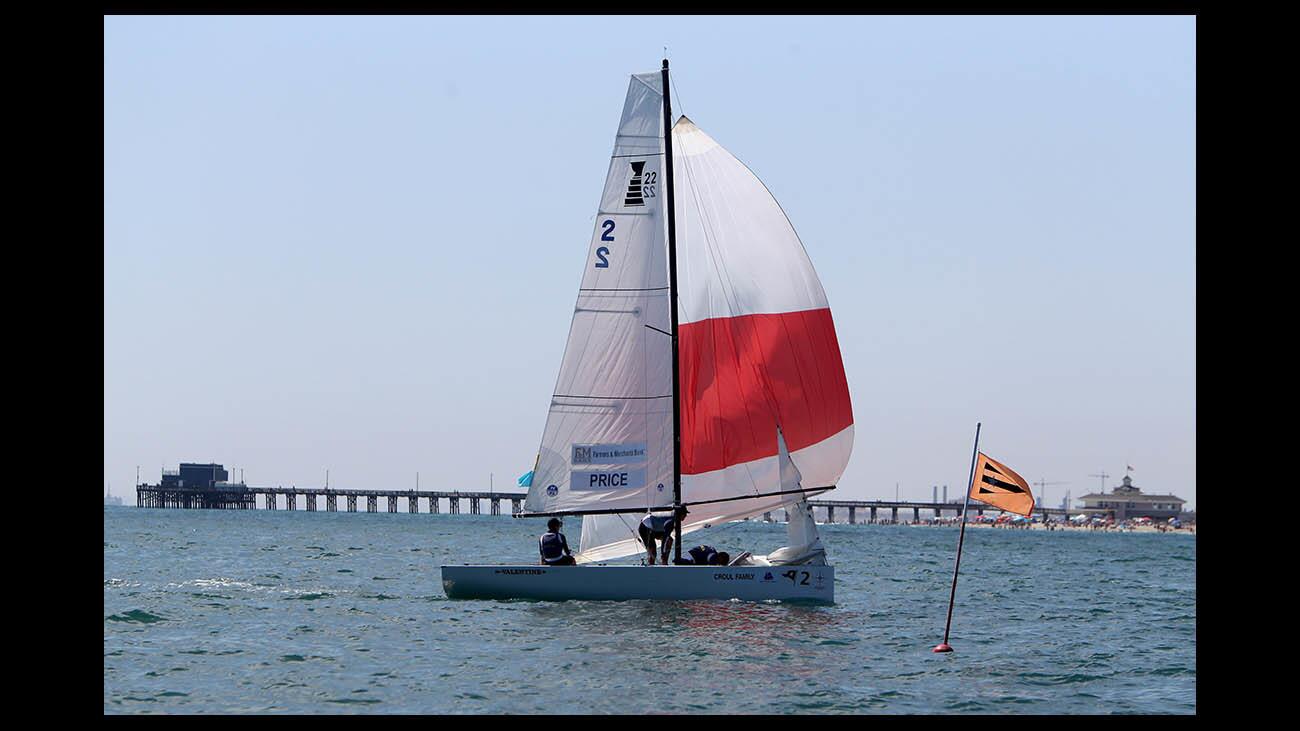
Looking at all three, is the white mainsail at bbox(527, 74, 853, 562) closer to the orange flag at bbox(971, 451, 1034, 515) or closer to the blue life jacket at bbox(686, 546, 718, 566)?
the blue life jacket at bbox(686, 546, 718, 566)

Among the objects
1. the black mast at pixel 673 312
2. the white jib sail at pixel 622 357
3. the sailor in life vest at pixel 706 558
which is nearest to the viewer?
the sailor in life vest at pixel 706 558

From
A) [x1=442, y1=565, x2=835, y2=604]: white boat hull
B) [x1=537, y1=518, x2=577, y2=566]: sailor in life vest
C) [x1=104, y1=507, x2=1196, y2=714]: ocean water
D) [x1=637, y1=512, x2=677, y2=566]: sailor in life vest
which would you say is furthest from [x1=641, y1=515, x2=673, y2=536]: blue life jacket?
[x1=104, y1=507, x2=1196, y2=714]: ocean water

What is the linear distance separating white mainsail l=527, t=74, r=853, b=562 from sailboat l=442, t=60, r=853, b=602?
3 centimetres

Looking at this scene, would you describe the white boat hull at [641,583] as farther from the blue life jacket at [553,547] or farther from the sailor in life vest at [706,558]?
the sailor in life vest at [706,558]

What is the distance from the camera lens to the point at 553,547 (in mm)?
28156

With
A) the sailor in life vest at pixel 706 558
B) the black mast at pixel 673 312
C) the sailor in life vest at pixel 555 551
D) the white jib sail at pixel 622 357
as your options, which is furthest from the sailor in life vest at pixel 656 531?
the sailor in life vest at pixel 555 551

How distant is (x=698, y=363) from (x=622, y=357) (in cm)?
174

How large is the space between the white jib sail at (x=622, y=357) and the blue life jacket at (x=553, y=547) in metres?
0.91

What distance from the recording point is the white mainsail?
29.1 meters

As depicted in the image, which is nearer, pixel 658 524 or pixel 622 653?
pixel 622 653

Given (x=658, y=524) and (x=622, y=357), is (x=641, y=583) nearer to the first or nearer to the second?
(x=658, y=524)

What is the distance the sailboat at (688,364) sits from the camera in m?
29.0

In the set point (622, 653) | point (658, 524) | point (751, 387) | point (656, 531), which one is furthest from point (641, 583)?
point (751, 387)
